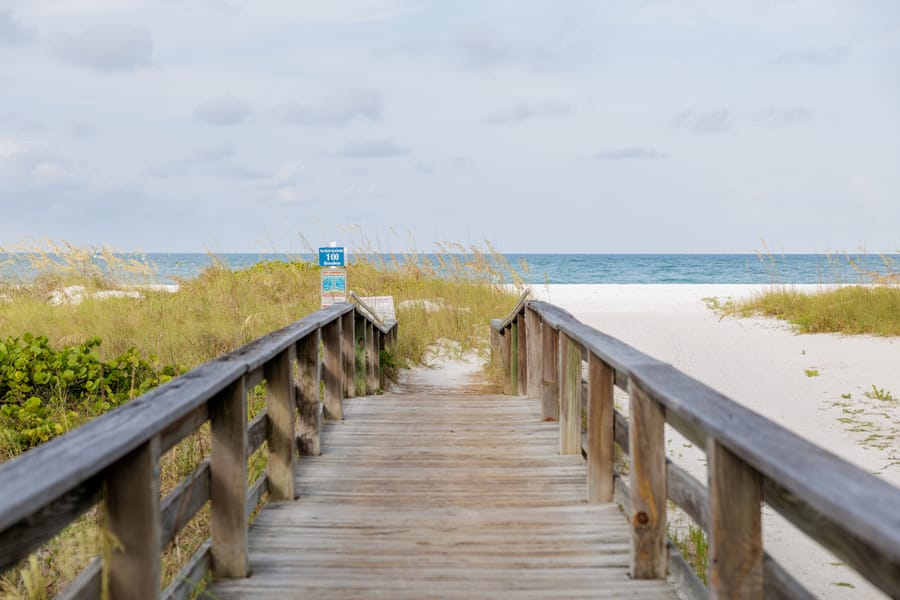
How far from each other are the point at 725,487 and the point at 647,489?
3.08 feet

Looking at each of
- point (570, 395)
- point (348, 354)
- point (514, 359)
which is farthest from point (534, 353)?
point (570, 395)

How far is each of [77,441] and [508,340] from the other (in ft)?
26.1

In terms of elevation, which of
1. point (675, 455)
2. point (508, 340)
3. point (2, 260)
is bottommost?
point (675, 455)

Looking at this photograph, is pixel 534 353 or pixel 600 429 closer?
pixel 600 429

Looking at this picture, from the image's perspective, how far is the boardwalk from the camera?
3223mm

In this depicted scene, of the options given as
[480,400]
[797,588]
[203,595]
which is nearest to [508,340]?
[480,400]

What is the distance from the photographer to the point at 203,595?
310 cm

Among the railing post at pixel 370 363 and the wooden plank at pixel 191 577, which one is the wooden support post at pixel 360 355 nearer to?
the railing post at pixel 370 363

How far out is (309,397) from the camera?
203 inches

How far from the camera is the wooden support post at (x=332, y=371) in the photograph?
20.7ft

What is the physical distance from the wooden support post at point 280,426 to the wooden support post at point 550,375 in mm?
2586

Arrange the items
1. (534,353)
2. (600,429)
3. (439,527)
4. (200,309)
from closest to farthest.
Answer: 1. (439,527)
2. (600,429)
3. (534,353)
4. (200,309)

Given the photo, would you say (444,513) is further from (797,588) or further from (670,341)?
(670,341)

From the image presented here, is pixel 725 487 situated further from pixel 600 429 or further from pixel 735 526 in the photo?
pixel 600 429
